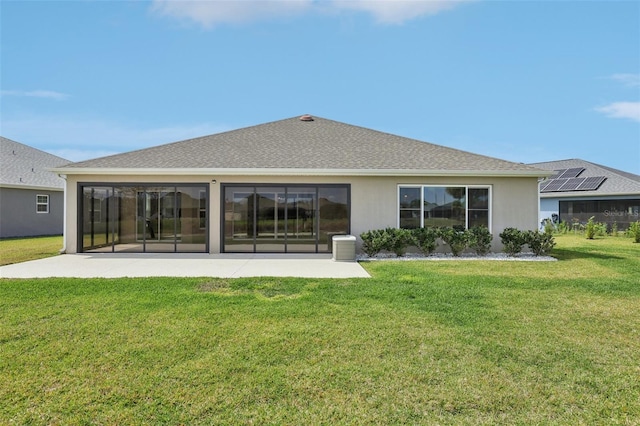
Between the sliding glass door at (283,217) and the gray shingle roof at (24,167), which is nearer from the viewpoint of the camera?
the sliding glass door at (283,217)

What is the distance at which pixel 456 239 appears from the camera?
1188 centimetres

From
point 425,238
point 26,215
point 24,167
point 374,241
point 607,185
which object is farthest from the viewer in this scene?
point 607,185

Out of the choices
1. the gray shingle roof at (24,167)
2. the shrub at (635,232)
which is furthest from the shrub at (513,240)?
the gray shingle roof at (24,167)

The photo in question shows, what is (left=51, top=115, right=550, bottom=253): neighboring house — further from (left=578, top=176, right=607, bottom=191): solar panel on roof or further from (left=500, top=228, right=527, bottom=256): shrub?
(left=578, top=176, right=607, bottom=191): solar panel on roof

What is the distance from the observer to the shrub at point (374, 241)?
1152cm

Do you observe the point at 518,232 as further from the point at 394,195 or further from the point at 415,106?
the point at 415,106

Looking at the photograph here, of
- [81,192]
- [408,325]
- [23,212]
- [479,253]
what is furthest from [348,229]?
[23,212]

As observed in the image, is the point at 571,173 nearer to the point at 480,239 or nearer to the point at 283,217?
the point at 480,239

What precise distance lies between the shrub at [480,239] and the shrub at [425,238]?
1.24 metres

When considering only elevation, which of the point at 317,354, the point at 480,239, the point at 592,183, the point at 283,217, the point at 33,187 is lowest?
the point at 317,354

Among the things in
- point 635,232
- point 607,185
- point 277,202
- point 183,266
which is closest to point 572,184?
point 607,185

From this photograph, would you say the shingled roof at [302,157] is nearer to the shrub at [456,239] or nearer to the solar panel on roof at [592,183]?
the shrub at [456,239]

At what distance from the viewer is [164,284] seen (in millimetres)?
7402

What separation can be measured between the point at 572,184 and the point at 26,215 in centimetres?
3581
